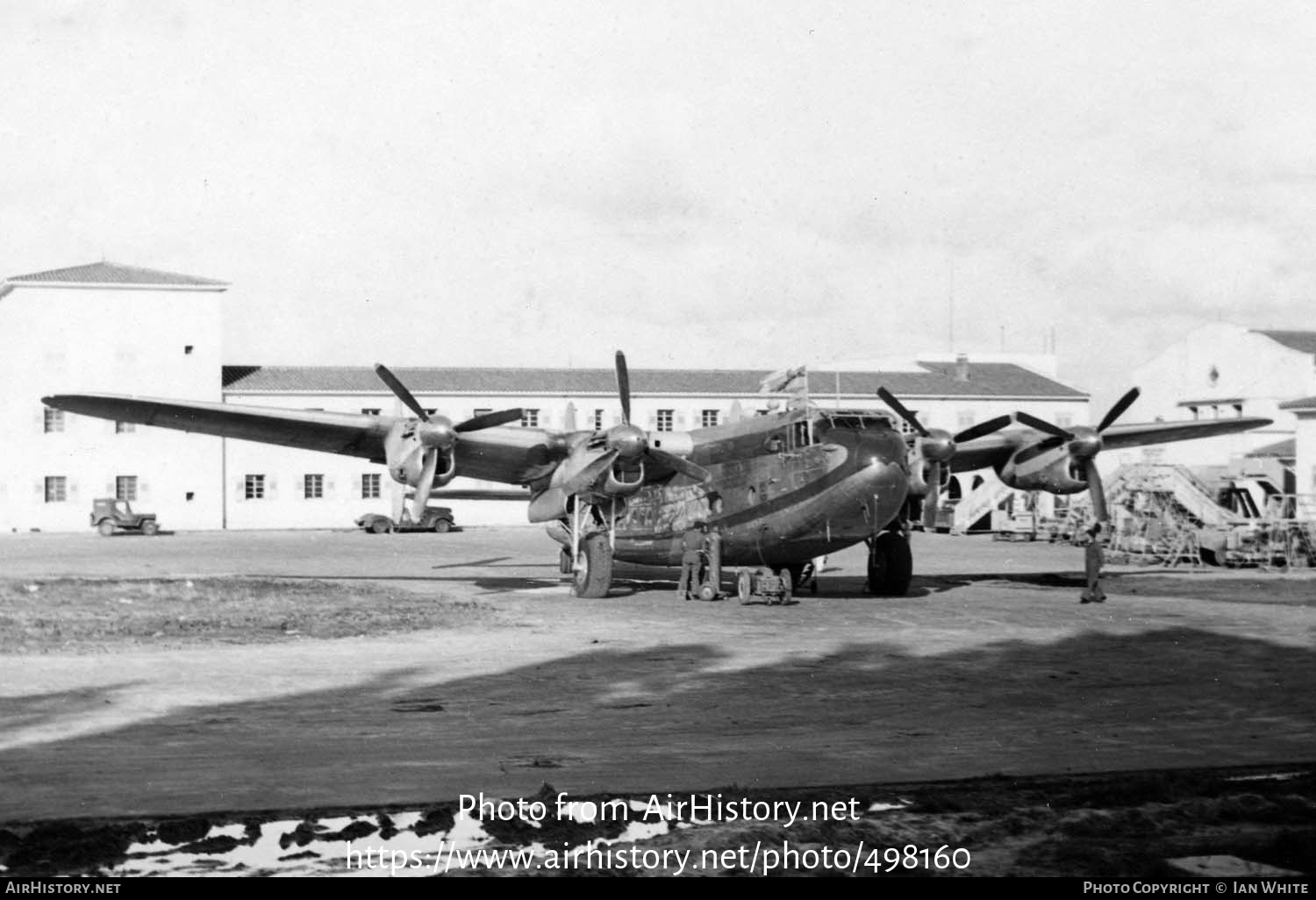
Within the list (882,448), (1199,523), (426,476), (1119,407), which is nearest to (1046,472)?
(1119,407)

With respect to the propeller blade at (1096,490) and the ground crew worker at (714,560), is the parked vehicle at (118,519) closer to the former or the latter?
the ground crew worker at (714,560)

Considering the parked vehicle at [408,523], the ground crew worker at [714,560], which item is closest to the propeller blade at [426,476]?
the ground crew worker at [714,560]

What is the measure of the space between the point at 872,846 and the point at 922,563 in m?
31.5

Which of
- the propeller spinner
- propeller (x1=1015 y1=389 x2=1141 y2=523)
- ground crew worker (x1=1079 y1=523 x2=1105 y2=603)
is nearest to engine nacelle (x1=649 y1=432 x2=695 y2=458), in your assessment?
the propeller spinner

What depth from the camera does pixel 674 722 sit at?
38.2ft

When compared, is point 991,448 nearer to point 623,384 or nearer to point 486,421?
point 623,384

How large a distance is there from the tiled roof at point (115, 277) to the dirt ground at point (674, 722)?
4015cm

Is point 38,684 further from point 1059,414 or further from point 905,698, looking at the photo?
point 1059,414

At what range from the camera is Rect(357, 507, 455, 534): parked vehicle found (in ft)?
191

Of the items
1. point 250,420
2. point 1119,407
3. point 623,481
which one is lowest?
point 623,481

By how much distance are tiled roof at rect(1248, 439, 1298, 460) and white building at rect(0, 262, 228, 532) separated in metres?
47.8

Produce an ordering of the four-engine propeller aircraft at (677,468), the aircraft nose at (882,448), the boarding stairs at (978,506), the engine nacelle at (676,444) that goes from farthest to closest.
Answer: the boarding stairs at (978,506), the engine nacelle at (676,444), the four-engine propeller aircraft at (677,468), the aircraft nose at (882,448)

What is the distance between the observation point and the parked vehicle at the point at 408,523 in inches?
2297

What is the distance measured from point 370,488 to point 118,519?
1341cm
